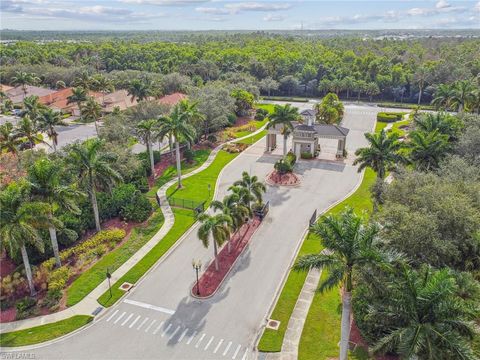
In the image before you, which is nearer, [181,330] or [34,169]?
[181,330]

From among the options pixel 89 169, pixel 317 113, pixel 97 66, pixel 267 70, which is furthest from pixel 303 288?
pixel 97 66

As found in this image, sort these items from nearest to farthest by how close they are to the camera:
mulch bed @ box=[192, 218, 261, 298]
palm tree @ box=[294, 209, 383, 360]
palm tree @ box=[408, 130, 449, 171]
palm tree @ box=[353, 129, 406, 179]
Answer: palm tree @ box=[294, 209, 383, 360] < mulch bed @ box=[192, 218, 261, 298] < palm tree @ box=[353, 129, 406, 179] < palm tree @ box=[408, 130, 449, 171]

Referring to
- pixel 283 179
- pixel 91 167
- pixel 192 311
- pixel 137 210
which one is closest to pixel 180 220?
pixel 137 210

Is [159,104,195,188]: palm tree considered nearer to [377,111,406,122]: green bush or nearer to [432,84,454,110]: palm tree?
[432,84,454,110]: palm tree

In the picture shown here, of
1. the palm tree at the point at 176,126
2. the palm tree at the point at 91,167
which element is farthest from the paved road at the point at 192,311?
the palm tree at the point at 176,126

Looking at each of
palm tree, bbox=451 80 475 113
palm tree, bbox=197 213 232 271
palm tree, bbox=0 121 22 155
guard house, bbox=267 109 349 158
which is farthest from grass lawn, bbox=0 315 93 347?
palm tree, bbox=451 80 475 113

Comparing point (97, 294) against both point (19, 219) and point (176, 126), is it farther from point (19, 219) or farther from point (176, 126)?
point (176, 126)

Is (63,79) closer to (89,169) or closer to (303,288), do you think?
(89,169)
